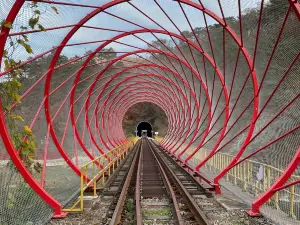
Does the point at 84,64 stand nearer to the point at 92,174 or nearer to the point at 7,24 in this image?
the point at 92,174

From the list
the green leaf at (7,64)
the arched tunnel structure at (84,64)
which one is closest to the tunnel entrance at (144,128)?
the arched tunnel structure at (84,64)

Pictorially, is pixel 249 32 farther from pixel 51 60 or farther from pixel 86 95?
pixel 86 95

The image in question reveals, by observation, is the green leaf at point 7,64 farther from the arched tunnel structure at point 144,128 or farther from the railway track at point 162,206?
the arched tunnel structure at point 144,128

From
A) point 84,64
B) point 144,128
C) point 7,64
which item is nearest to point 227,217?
point 7,64

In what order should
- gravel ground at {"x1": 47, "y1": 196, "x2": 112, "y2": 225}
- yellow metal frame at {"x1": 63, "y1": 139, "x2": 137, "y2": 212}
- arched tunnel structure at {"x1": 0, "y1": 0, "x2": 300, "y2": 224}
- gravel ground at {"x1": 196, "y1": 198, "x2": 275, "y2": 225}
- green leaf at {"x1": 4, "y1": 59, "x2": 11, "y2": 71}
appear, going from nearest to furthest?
green leaf at {"x1": 4, "y1": 59, "x2": 11, "y2": 71}, arched tunnel structure at {"x1": 0, "y1": 0, "x2": 300, "y2": 224}, gravel ground at {"x1": 196, "y1": 198, "x2": 275, "y2": 225}, gravel ground at {"x1": 47, "y1": 196, "x2": 112, "y2": 225}, yellow metal frame at {"x1": 63, "y1": 139, "x2": 137, "y2": 212}

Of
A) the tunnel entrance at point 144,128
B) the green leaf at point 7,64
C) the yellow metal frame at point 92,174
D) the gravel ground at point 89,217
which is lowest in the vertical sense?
the gravel ground at point 89,217

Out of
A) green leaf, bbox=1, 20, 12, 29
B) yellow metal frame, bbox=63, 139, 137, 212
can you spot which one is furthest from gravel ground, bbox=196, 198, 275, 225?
green leaf, bbox=1, 20, 12, 29

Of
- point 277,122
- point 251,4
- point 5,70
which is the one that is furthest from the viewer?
point 277,122

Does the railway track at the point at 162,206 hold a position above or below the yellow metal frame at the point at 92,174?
below

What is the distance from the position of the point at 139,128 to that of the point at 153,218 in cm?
7832

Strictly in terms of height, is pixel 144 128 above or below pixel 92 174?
above

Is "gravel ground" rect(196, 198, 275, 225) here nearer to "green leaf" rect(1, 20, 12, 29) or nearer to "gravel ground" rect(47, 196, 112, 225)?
"gravel ground" rect(47, 196, 112, 225)

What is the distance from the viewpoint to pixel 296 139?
782cm

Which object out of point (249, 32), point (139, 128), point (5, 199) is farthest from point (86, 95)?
point (139, 128)
